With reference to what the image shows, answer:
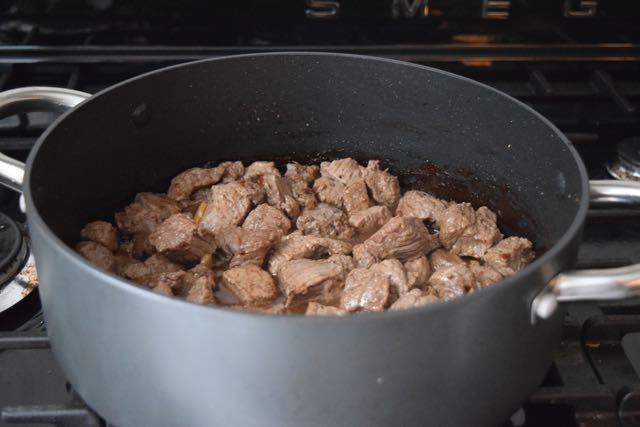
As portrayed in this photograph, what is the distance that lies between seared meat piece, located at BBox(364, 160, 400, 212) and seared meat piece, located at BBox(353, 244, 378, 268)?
0.20 metres

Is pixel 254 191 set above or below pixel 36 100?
below

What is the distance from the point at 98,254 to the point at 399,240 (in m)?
0.54

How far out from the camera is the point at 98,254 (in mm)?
1296

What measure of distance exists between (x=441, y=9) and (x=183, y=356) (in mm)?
1265

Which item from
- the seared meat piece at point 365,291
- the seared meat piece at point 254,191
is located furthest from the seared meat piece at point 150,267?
the seared meat piece at point 365,291

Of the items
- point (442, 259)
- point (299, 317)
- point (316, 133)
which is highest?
point (299, 317)

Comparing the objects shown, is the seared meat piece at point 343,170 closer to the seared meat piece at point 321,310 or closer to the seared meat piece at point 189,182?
the seared meat piece at point 189,182

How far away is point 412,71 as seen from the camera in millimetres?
1467

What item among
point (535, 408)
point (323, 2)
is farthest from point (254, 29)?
point (535, 408)

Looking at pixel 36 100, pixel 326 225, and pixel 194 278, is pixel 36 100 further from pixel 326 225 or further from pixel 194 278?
pixel 326 225

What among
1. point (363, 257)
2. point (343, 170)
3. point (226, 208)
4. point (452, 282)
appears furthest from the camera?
point (343, 170)

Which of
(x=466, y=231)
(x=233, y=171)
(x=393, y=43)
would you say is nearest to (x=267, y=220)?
(x=233, y=171)

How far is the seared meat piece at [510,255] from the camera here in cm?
139

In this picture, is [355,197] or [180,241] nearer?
[180,241]
